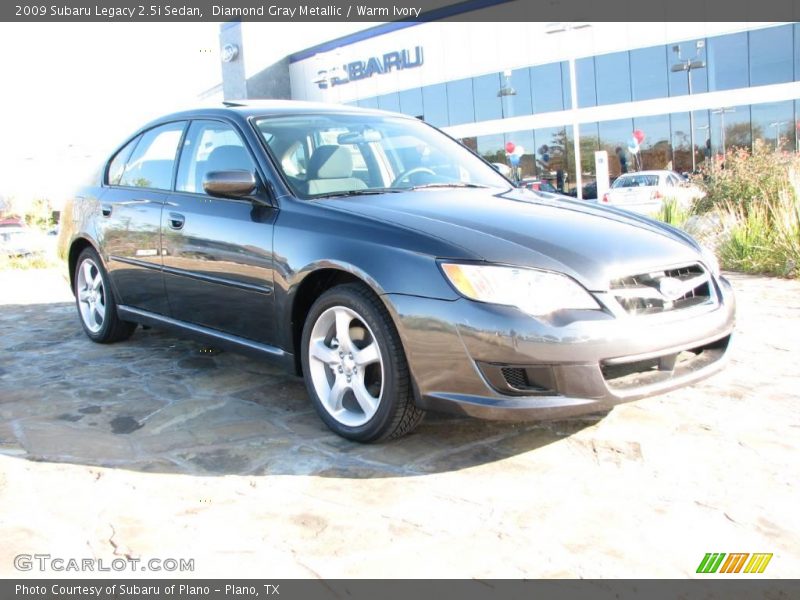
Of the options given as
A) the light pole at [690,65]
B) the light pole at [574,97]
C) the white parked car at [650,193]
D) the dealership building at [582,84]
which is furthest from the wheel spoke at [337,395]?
the light pole at [690,65]

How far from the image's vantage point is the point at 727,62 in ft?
90.0

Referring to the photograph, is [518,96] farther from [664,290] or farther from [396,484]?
[396,484]

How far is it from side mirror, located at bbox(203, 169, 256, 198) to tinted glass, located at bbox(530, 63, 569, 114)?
1156 inches

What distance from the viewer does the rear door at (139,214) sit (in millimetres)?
4617

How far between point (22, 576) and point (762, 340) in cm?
446

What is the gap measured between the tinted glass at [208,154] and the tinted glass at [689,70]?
2705 cm

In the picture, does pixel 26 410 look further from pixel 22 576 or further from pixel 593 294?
pixel 593 294

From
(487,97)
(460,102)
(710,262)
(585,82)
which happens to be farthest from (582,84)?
(710,262)

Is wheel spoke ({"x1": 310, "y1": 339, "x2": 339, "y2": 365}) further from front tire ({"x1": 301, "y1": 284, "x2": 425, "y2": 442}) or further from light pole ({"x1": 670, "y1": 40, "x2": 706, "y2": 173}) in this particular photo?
light pole ({"x1": 670, "y1": 40, "x2": 706, "y2": 173})

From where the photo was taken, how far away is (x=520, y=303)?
9.67ft

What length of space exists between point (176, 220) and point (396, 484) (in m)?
2.18

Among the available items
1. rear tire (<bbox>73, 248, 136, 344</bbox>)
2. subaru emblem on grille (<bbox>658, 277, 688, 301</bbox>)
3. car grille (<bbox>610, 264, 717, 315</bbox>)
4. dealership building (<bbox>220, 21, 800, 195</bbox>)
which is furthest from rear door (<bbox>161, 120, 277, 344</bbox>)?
dealership building (<bbox>220, 21, 800, 195</bbox>)

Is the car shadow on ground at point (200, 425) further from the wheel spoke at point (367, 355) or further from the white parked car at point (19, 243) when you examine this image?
the white parked car at point (19, 243)
